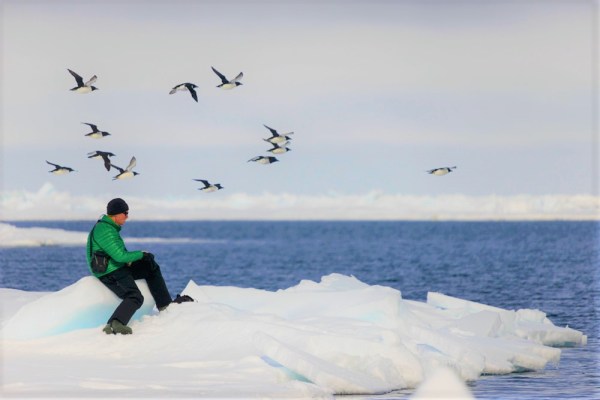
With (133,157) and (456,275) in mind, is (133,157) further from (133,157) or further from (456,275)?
(456,275)

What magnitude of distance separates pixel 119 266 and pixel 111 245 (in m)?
0.41

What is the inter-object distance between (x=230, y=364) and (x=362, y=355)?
1.88 m

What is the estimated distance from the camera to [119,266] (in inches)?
662

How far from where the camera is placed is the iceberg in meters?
14.6

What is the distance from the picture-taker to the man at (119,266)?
54.2ft

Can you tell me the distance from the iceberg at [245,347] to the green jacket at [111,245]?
48 cm

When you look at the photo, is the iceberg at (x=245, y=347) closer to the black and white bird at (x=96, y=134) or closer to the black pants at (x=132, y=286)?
the black pants at (x=132, y=286)

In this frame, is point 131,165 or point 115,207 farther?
point 131,165

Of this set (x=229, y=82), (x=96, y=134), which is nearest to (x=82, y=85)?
(x=96, y=134)

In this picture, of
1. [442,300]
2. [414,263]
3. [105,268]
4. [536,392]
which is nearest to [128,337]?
[105,268]

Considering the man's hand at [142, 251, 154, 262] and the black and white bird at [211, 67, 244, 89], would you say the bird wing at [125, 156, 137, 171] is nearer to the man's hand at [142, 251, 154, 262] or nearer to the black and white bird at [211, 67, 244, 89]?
the black and white bird at [211, 67, 244, 89]

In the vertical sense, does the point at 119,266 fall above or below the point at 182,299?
above

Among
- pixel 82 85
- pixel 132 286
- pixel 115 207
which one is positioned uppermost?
pixel 82 85

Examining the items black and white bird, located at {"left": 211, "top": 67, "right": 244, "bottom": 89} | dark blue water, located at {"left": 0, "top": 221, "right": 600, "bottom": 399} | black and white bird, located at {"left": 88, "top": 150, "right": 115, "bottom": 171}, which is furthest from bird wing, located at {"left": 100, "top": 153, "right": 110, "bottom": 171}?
dark blue water, located at {"left": 0, "top": 221, "right": 600, "bottom": 399}
